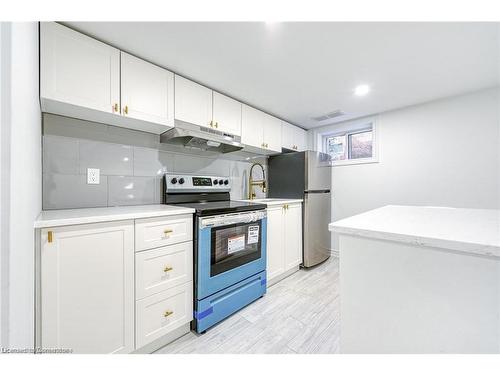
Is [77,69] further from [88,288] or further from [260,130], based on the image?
[260,130]

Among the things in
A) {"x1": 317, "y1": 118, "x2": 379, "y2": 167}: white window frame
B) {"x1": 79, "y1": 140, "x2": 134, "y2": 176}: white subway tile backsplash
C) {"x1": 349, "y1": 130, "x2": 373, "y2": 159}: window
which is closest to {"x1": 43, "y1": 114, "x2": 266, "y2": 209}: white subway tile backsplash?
{"x1": 79, "y1": 140, "x2": 134, "y2": 176}: white subway tile backsplash

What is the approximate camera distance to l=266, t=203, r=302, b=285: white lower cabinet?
2.35 metres

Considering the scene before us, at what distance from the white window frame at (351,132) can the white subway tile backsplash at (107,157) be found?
2.91 meters

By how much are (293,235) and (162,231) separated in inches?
69.5

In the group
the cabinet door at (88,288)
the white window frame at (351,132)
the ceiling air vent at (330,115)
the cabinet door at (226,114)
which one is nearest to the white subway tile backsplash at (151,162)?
the cabinet door at (226,114)

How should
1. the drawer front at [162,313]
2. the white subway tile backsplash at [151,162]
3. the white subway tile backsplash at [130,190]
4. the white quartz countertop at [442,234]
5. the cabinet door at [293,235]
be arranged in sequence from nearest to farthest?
the white quartz countertop at [442,234]
the drawer front at [162,313]
the white subway tile backsplash at [130,190]
the white subway tile backsplash at [151,162]
the cabinet door at [293,235]

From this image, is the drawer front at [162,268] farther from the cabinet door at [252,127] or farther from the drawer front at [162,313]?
the cabinet door at [252,127]

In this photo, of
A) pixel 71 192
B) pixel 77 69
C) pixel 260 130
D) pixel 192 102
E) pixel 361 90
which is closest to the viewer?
pixel 77 69

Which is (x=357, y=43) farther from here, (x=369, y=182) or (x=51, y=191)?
(x=51, y=191)

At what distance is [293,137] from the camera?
328 centimetres

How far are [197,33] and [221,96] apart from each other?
79 cm

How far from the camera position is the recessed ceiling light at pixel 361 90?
214 centimetres

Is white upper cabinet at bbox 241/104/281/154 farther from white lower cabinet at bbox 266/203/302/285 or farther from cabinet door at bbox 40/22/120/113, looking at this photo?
cabinet door at bbox 40/22/120/113

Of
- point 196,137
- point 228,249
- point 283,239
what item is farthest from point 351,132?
point 228,249
